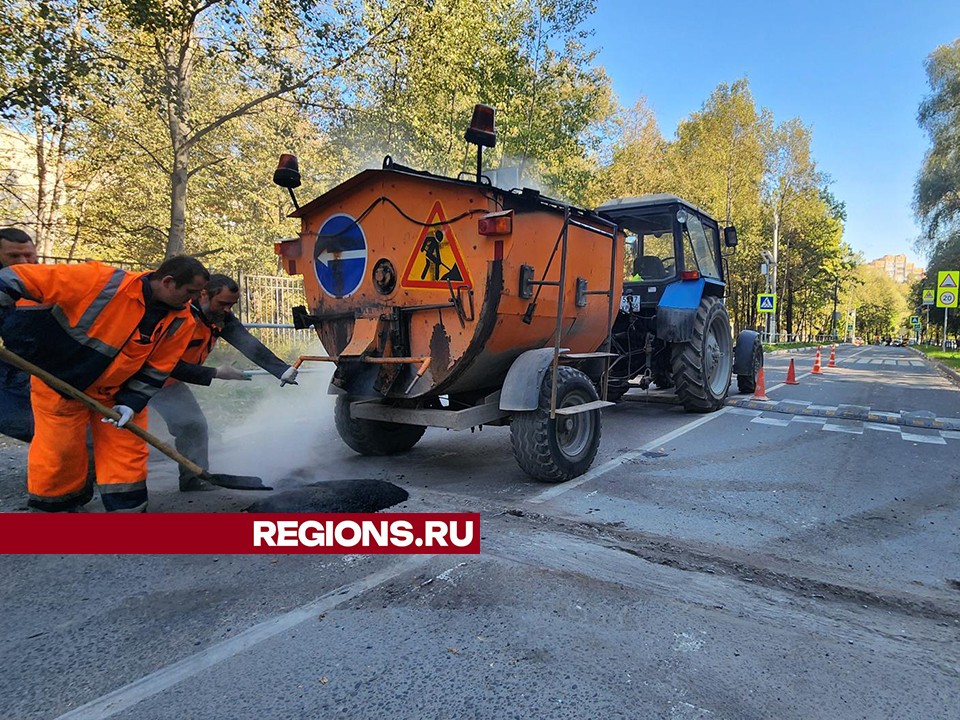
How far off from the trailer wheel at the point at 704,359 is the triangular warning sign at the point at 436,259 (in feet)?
13.7

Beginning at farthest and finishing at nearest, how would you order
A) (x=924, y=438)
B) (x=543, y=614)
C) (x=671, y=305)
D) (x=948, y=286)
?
(x=948, y=286) < (x=671, y=305) < (x=924, y=438) < (x=543, y=614)

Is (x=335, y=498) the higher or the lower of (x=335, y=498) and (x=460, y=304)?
the lower

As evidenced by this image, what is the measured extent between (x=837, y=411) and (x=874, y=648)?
6.16 m

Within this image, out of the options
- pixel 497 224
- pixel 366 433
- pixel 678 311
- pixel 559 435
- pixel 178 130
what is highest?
pixel 178 130

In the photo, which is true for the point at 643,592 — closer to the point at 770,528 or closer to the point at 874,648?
the point at 874,648

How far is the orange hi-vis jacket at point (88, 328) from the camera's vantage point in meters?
3.04

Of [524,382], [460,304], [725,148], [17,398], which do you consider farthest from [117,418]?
[725,148]

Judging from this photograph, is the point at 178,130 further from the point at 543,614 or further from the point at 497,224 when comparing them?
the point at 543,614

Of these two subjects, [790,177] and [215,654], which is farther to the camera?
[790,177]

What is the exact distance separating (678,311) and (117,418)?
19.6 ft

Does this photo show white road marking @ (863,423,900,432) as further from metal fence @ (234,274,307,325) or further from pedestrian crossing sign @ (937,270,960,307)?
pedestrian crossing sign @ (937,270,960,307)

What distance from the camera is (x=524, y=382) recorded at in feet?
13.6

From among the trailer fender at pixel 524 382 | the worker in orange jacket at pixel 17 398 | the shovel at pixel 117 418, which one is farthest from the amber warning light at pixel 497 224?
the worker in orange jacket at pixel 17 398

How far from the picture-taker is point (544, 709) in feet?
6.18
